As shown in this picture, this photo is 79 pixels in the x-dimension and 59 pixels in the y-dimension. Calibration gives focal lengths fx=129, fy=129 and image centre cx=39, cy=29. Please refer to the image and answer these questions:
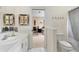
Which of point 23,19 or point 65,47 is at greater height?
point 23,19

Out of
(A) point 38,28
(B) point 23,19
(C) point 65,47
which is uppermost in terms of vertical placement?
(B) point 23,19

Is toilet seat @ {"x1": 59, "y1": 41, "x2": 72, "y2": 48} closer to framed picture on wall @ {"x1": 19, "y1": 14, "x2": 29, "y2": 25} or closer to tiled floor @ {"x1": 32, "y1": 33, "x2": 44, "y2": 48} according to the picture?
tiled floor @ {"x1": 32, "y1": 33, "x2": 44, "y2": 48}

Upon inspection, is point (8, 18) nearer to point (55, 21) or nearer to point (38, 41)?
point (38, 41)

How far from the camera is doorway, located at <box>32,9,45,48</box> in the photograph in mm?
1736

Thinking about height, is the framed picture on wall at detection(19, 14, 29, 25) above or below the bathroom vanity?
above

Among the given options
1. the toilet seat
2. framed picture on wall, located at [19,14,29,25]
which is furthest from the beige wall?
framed picture on wall, located at [19,14,29,25]

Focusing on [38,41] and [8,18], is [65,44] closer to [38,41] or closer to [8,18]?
[38,41]

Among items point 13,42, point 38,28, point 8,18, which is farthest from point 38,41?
point 8,18

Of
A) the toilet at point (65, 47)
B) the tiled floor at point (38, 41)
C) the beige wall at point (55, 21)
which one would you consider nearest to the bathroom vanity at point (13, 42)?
the tiled floor at point (38, 41)

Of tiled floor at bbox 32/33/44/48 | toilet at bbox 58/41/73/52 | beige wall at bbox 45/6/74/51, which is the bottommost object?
toilet at bbox 58/41/73/52

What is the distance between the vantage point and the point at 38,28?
1744mm
